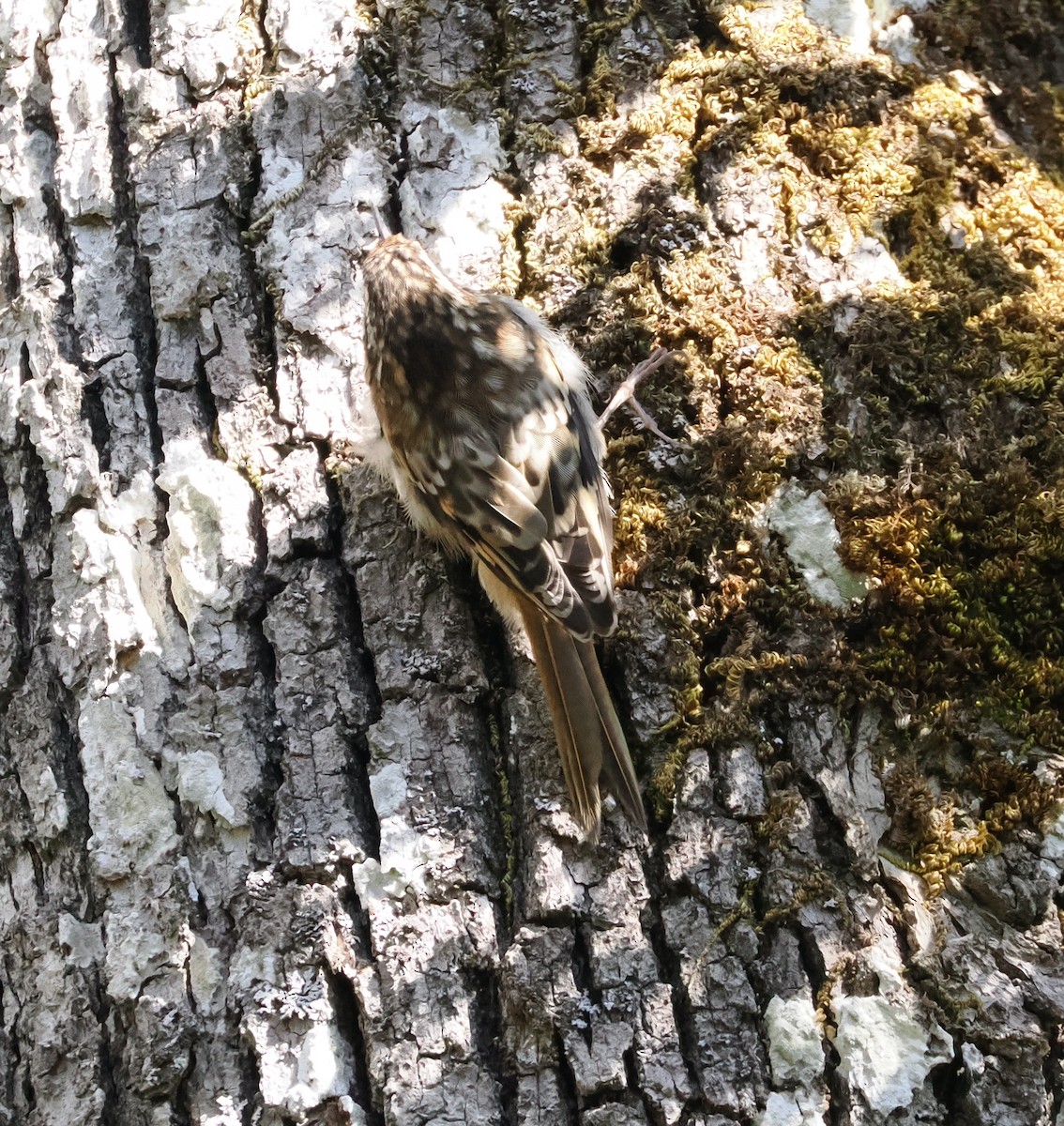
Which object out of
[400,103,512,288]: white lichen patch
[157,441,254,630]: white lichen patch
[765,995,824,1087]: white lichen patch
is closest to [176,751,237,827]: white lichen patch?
[157,441,254,630]: white lichen patch

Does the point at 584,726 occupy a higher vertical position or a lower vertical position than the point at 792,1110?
higher

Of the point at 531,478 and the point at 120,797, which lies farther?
the point at 531,478

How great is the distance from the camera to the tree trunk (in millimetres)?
1816

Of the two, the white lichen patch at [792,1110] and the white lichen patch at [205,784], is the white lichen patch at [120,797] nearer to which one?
the white lichen patch at [205,784]

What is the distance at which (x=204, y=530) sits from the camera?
225 cm

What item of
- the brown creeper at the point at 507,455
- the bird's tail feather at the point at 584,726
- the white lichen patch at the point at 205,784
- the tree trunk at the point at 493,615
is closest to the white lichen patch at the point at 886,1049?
the tree trunk at the point at 493,615

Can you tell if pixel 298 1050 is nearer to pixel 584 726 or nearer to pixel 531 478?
pixel 584 726

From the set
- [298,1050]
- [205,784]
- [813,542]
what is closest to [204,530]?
[205,784]

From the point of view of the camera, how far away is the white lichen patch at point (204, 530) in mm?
2186

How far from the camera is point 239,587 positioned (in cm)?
220

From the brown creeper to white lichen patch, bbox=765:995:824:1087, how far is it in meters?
0.48

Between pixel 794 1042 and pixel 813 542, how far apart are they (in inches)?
35.2

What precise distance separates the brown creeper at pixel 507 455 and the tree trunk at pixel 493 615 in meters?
0.07

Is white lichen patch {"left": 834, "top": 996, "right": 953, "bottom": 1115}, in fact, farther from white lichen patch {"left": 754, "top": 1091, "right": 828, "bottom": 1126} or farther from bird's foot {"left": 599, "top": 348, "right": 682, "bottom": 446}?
bird's foot {"left": 599, "top": 348, "right": 682, "bottom": 446}
